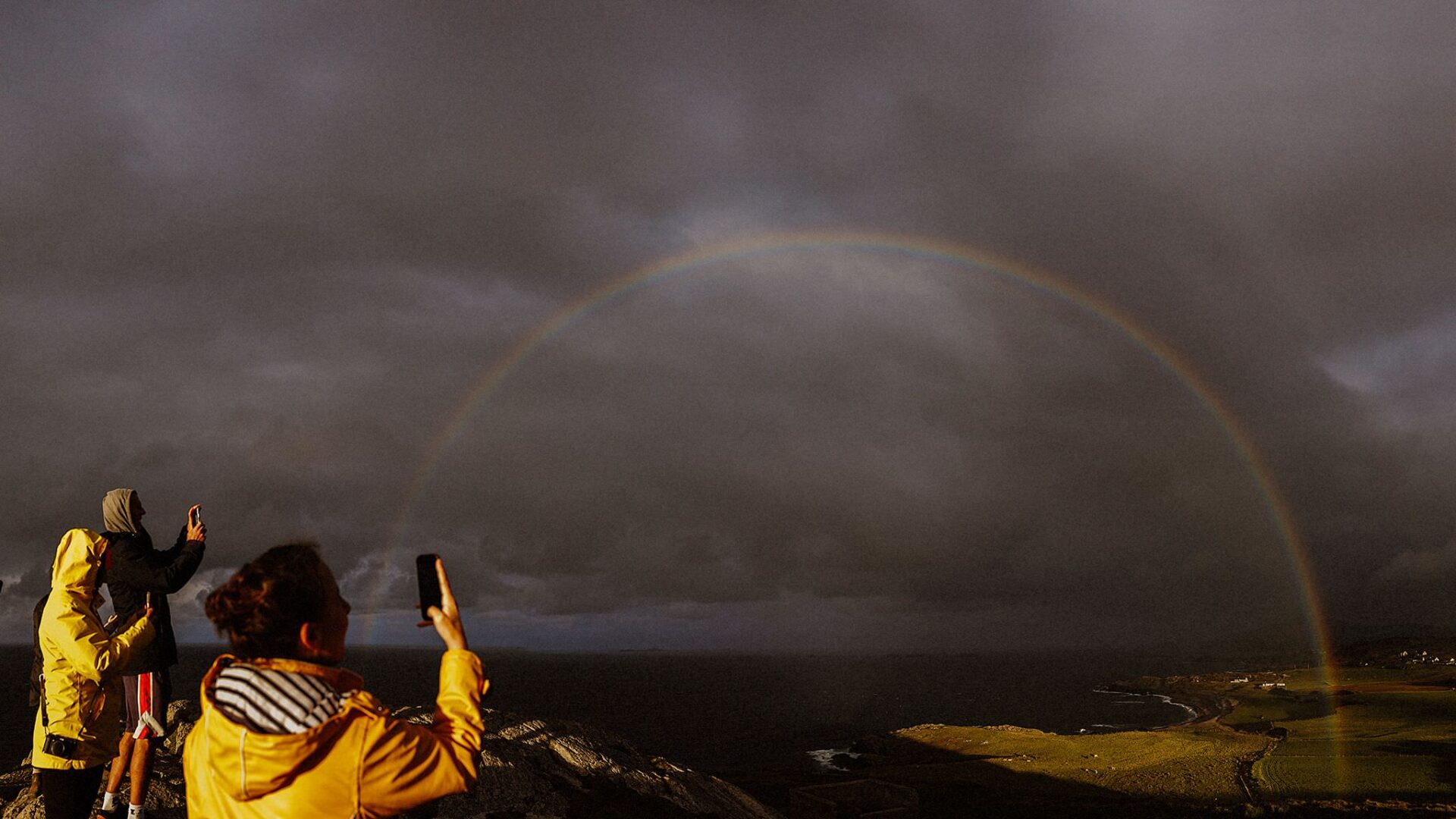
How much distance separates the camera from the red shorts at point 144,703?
789 cm

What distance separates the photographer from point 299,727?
281cm

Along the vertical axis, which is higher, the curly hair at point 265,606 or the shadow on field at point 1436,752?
the curly hair at point 265,606

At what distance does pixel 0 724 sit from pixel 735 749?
82.9 meters

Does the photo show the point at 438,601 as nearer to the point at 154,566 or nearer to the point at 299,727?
the point at 299,727

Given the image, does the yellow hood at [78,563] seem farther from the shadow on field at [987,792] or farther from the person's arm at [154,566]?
the shadow on field at [987,792]

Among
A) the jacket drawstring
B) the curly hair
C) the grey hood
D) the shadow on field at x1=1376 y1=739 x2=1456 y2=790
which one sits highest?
the grey hood

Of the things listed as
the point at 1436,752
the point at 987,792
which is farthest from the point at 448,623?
the point at 1436,752

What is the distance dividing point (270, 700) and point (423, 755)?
1.69 feet

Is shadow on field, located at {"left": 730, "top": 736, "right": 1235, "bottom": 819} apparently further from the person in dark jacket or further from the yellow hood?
the yellow hood

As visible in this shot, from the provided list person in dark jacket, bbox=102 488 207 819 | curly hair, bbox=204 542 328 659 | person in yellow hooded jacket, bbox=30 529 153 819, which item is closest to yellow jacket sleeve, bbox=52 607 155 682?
person in yellow hooded jacket, bbox=30 529 153 819

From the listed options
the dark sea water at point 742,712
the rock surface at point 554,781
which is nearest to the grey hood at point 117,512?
the rock surface at point 554,781

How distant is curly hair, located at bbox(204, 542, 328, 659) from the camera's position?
115 inches

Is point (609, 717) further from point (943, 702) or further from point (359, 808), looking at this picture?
point (359, 808)

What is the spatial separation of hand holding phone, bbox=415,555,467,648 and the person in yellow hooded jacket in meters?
4.49
